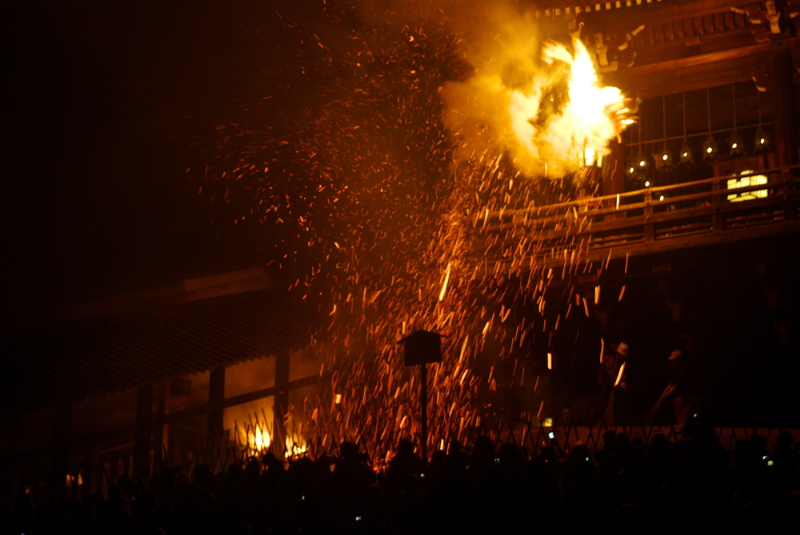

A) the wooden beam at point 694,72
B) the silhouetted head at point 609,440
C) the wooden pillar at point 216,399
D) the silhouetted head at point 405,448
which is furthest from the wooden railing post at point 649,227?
the wooden pillar at point 216,399

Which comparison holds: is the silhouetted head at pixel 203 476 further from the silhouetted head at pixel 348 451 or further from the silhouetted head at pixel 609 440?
the silhouetted head at pixel 609 440

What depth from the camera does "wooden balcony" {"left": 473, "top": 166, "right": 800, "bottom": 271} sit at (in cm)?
974

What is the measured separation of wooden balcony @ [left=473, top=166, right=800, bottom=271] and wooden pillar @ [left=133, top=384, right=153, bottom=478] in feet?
18.1

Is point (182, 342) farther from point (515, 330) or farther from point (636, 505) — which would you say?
point (636, 505)

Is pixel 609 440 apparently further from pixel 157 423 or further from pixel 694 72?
pixel 694 72

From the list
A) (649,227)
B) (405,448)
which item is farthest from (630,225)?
(405,448)

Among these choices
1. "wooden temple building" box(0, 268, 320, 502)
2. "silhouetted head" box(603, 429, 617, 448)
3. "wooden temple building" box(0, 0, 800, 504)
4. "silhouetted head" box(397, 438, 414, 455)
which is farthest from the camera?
"wooden temple building" box(0, 0, 800, 504)

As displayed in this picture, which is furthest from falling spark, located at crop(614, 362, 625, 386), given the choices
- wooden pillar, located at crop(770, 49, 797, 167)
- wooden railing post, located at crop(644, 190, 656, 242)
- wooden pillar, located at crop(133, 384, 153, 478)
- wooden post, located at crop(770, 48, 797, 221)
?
wooden pillar, located at crop(133, 384, 153, 478)

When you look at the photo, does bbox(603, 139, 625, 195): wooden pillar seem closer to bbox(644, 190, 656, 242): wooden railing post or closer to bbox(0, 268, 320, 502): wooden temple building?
bbox(644, 190, 656, 242): wooden railing post

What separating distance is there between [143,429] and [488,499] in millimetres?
6093

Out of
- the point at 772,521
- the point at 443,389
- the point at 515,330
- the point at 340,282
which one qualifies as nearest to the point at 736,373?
the point at 515,330

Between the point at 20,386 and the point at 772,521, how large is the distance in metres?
7.64

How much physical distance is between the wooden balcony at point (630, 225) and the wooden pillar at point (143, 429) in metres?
5.53

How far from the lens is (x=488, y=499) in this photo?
4.21m
